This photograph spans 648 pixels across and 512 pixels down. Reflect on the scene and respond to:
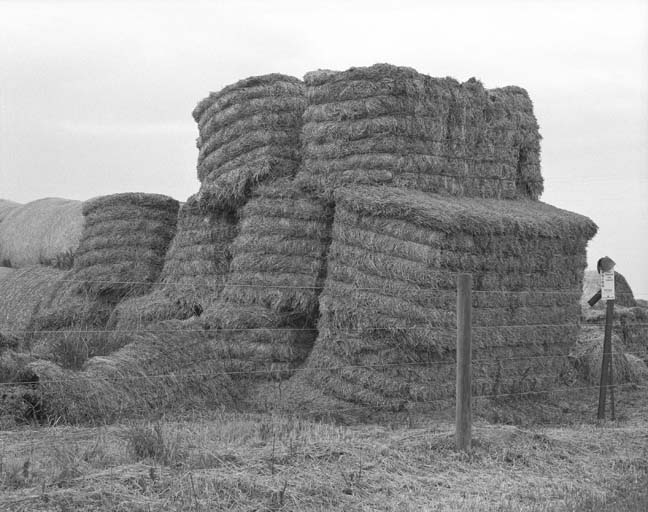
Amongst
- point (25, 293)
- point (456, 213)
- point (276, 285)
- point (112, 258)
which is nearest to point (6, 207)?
point (25, 293)

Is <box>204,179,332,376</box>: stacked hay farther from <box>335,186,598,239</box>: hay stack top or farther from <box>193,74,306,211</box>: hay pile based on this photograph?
<box>335,186,598,239</box>: hay stack top

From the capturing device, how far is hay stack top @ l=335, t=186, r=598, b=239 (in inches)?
320

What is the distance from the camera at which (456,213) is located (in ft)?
26.9

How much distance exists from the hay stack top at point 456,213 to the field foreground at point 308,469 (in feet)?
6.46

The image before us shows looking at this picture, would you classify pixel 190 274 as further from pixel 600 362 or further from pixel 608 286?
pixel 600 362

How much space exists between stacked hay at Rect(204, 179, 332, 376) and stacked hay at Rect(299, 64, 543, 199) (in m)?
0.37

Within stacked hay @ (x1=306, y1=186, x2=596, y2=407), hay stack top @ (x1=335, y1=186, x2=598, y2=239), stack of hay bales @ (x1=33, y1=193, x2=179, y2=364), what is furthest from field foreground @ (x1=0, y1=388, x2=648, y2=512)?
stack of hay bales @ (x1=33, y1=193, x2=179, y2=364)

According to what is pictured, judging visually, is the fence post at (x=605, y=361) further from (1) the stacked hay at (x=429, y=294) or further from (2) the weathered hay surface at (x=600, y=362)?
(2) the weathered hay surface at (x=600, y=362)

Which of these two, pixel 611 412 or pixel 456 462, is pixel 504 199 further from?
pixel 456 462

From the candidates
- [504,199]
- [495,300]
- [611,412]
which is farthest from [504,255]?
[611,412]

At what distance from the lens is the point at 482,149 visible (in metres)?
9.44

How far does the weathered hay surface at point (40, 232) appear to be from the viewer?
45.5 ft

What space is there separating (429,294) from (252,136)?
2781 millimetres

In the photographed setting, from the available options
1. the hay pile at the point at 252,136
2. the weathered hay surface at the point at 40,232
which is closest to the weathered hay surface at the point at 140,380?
the hay pile at the point at 252,136
